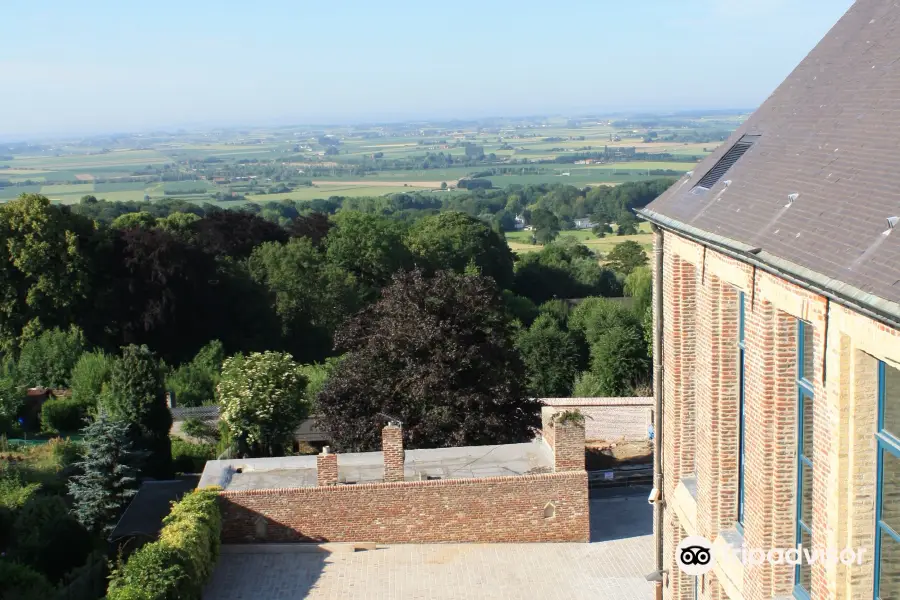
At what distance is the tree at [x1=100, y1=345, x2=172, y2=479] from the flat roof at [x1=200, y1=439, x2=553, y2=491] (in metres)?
2.90

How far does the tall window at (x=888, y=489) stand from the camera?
6.86 metres

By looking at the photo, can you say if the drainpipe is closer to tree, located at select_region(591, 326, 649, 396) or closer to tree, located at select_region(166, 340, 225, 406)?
tree, located at select_region(166, 340, 225, 406)

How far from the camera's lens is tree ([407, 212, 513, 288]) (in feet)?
178

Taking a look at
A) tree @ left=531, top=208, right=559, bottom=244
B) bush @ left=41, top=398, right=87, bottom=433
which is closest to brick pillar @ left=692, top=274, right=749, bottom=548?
bush @ left=41, top=398, right=87, bottom=433

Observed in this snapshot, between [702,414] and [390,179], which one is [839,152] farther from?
[390,179]

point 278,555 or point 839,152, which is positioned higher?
point 839,152

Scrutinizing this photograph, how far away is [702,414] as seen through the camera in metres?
11.4

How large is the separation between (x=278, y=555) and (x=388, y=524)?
88.0 inches

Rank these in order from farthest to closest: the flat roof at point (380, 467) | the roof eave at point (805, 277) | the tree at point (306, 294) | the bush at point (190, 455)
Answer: the tree at point (306, 294)
the bush at point (190, 455)
the flat roof at point (380, 467)
the roof eave at point (805, 277)

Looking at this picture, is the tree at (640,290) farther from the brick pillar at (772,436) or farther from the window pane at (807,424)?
the window pane at (807,424)

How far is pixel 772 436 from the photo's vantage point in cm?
898

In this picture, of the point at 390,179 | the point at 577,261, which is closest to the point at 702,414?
the point at 577,261

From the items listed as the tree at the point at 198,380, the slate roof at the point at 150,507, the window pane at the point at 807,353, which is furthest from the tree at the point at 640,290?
the window pane at the point at 807,353

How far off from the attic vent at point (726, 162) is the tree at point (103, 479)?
13582 mm
